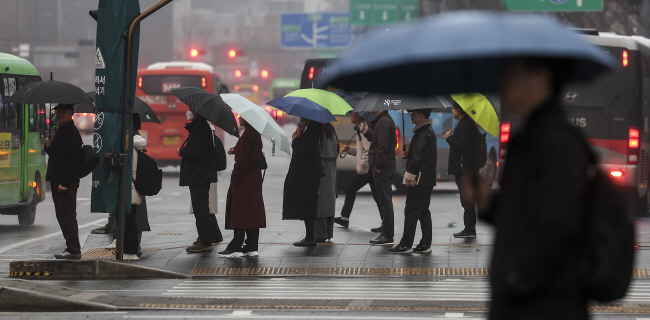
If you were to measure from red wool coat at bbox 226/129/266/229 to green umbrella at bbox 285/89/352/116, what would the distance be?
0.87 m

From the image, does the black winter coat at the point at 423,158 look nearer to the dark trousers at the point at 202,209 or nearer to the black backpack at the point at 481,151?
the black backpack at the point at 481,151

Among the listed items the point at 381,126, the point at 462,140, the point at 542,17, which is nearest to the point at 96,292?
the point at 381,126

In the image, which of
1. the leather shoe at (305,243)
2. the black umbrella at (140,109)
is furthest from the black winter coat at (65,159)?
the leather shoe at (305,243)

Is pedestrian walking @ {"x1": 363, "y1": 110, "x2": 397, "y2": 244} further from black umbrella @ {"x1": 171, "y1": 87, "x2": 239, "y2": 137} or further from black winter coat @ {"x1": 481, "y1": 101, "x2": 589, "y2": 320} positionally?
black winter coat @ {"x1": 481, "y1": 101, "x2": 589, "y2": 320}

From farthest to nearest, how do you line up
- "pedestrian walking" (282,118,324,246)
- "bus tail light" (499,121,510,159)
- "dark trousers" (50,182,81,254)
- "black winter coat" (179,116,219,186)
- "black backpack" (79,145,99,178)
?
"bus tail light" (499,121,510,159) → "pedestrian walking" (282,118,324,246) → "black winter coat" (179,116,219,186) → "dark trousers" (50,182,81,254) → "black backpack" (79,145,99,178)

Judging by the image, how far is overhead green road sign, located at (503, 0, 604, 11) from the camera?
24.2m

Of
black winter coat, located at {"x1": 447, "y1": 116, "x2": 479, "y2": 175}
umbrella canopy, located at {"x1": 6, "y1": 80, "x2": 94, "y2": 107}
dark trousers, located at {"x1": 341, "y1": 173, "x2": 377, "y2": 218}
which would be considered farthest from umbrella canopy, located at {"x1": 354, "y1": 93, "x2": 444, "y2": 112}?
umbrella canopy, located at {"x1": 6, "y1": 80, "x2": 94, "y2": 107}

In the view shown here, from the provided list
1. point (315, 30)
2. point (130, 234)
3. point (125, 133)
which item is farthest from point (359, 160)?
point (315, 30)

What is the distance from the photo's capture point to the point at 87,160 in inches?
389

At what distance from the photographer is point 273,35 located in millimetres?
158125

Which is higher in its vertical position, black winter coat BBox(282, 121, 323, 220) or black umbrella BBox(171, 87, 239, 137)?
black umbrella BBox(171, 87, 239, 137)

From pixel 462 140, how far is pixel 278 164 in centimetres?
2028

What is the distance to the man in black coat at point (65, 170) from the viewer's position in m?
9.99

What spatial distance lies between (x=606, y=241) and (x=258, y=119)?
→ 24.0 feet
